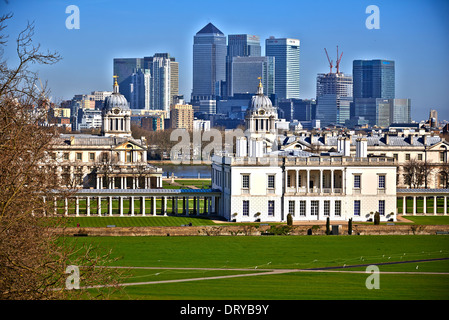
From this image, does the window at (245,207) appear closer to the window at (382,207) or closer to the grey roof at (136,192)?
the grey roof at (136,192)

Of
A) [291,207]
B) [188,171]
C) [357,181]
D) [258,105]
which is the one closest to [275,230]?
[291,207]

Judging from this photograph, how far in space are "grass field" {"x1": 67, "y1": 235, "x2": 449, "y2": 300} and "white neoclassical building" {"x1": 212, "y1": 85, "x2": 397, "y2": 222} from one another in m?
11.4

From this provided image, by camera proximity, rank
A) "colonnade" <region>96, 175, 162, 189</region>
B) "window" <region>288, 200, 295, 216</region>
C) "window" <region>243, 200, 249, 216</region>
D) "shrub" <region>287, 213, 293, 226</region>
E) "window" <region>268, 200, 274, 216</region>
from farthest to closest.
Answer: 1. "colonnade" <region>96, 175, 162, 189</region>
2. "window" <region>288, 200, 295, 216</region>
3. "window" <region>268, 200, 274, 216</region>
4. "window" <region>243, 200, 249, 216</region>
5. "shrub" <region>287, 213, 293, 226</region>

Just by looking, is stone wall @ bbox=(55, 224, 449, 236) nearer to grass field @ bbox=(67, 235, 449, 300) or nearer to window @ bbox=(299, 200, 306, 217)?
grass field @ bbox=(67, 235, 449, 300)

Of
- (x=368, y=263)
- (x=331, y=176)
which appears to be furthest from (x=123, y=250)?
(x=331, y=176)

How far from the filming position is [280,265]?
146 feet

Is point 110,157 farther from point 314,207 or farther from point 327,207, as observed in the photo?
point 327,207

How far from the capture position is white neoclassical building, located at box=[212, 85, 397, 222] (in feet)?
224

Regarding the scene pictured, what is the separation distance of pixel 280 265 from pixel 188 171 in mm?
79909

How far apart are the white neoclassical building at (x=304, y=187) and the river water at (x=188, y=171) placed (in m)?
38.8

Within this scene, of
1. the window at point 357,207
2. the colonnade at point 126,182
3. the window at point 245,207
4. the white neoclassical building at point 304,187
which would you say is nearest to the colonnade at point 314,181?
the white neoclassical building at point 304,187

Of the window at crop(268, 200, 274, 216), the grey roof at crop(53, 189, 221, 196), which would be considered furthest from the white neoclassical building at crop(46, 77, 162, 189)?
the window at crop(268, 200, 274, 216)

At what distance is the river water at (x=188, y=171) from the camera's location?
113500 millimetres
